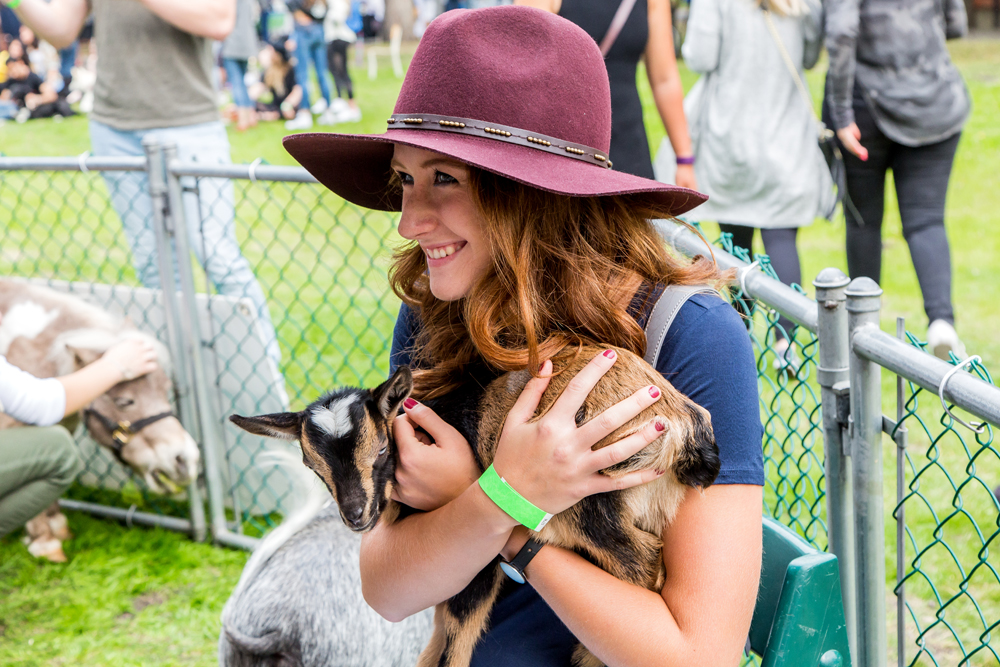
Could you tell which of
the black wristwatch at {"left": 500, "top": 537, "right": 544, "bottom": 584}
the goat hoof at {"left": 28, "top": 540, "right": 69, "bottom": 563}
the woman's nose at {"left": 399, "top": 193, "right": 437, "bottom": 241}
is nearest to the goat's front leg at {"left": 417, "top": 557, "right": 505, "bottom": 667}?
the black wristwatch at {"left": 500, "top": 537, "right": 544, "bottom": 584}

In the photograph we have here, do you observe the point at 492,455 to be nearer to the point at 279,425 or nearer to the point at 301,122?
the point at 279,425

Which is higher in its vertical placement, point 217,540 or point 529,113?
point 529,113

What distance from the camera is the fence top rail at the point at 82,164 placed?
3377 mm

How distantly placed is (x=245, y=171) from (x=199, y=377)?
895 mm

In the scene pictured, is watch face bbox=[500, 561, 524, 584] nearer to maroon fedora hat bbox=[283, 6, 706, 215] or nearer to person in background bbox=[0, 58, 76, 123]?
maroon fedora hat bbox=[283, 6, 706, 215]

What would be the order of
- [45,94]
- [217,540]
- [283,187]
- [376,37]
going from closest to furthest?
[217,540]
[283,187]
[45,94]
[376,37]

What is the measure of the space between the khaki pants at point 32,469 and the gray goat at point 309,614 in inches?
43.8

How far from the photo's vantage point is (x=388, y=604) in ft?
5.36

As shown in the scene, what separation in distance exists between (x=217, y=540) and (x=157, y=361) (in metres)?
0.84

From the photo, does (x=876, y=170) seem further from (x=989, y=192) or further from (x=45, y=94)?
(x=45, y=94)

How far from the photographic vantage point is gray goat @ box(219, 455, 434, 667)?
2344mm

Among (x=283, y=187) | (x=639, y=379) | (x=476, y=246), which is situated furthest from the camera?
(x=283, y=187)

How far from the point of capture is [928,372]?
1379 mm

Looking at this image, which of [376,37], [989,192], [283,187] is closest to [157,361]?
[283,187]
